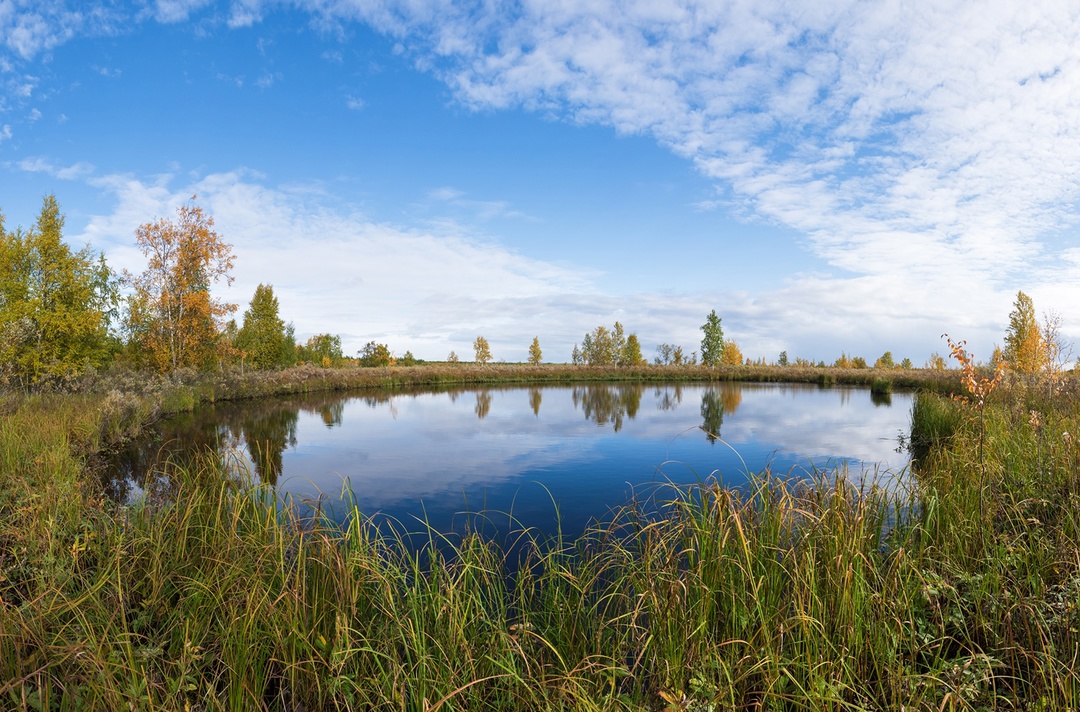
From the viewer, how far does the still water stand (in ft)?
27.6

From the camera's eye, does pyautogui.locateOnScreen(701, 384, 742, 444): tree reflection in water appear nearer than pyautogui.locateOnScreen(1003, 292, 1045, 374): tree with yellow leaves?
Yes

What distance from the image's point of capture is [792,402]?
2762 centimetres

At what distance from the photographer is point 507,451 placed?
13656mm

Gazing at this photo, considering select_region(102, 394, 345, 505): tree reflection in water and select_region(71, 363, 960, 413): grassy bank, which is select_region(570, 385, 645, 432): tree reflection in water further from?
select_region(71, 363, 960, 413): grassy bank

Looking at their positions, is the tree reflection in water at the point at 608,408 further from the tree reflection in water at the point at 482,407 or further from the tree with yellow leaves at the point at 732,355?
the tree with yellow leaves at the point at 732,355

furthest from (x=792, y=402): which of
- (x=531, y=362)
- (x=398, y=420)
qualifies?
(x=531, y=362)

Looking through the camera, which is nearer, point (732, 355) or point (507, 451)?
point (507, 451)

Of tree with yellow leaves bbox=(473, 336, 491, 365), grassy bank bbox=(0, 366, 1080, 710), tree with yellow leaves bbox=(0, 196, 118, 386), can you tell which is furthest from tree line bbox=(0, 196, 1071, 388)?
tree with yellow leaves bbox=(473, 336, 491, 365)

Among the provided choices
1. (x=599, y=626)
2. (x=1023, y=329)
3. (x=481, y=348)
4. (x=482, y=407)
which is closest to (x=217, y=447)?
(x=599, y=626)

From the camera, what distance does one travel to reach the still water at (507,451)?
8422 millimetres

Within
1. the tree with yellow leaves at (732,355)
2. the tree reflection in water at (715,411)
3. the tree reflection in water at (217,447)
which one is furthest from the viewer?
the tree with yellow leaves at (732,355)

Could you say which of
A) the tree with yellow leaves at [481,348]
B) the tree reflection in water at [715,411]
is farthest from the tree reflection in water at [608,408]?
the tree with yellow leaves at [481,348]

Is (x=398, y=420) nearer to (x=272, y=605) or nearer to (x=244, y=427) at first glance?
(x=244, y=427)

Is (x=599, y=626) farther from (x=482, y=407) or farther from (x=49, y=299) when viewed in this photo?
(x=49, y=299)
